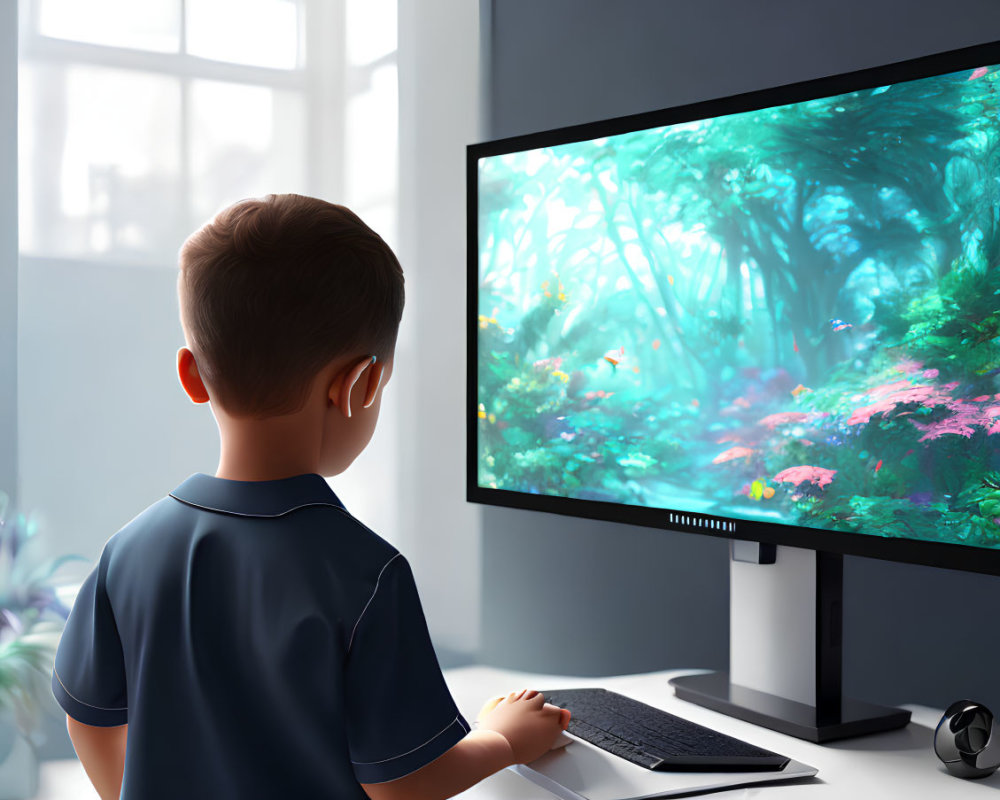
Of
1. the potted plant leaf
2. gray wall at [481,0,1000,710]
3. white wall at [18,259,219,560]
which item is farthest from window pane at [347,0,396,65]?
the potted plant leaf

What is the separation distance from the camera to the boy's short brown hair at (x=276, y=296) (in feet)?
2.22

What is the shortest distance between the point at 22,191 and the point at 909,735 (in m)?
1.83

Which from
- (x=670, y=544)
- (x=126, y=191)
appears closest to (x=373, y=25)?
(x=126, y=191)

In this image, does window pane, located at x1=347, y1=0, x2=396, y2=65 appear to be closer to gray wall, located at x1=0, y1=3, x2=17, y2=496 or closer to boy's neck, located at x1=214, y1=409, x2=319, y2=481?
gray wall, located at x1=0, y1=3, x2=17, y2=496

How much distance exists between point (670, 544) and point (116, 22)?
5.09 feet

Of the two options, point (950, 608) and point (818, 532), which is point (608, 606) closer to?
point (950, 608)

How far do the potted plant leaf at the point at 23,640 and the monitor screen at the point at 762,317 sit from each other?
107 cm

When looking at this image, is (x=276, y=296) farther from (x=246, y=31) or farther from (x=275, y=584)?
(x=246, y=31)

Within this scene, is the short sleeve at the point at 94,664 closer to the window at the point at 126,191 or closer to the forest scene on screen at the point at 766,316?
the forest scene on screen at the point at 766,316

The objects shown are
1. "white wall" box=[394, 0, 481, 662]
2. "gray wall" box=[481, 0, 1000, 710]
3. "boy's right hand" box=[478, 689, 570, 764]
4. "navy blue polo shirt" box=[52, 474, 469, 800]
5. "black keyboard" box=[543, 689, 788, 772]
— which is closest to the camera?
"navy blue polo shirt" box=[52, 474, 469, 800]

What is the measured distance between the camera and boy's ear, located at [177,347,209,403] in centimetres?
72

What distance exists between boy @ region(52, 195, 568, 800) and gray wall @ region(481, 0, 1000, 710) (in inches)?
32.1

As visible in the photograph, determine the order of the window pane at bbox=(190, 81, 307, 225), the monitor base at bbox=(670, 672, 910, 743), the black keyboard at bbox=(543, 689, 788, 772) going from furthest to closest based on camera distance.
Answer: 1. the window pane at bbox=(190, 81, 307, 225)
2. the monitor base at bbox=(670, 672, 910, 743)
3. the black keyboard at bbox=(543, 689, 788, 772)

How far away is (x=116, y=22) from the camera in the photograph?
2.07 metres
